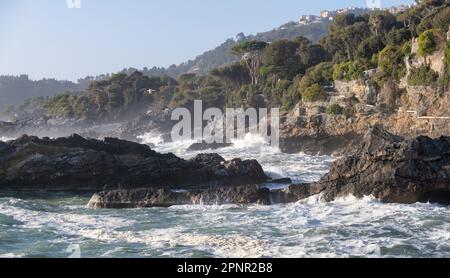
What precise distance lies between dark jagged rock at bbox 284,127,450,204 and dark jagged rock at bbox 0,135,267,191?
589cm

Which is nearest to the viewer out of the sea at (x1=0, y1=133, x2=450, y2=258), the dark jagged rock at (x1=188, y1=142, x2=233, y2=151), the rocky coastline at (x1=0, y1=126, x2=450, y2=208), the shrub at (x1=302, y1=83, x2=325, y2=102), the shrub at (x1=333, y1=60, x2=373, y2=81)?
the sea at (x1=0, y1=133, x2=450, y2=258)

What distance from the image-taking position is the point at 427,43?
4247cm

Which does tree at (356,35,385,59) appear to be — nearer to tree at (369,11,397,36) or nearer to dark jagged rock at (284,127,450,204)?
tree at (369,11,397,36)

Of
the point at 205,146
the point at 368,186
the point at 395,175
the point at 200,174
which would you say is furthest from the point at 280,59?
the point at 395,175

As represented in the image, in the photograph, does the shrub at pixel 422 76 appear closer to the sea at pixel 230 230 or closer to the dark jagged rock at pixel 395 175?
the dark jagged rock at pixel 395 175

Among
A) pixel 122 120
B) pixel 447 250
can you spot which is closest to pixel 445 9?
pixel 447 250

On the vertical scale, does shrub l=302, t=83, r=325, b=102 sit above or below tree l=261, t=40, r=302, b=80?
below

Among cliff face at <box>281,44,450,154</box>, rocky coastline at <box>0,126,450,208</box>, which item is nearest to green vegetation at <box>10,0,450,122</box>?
cliff face at <box>281,44,450,154</box>

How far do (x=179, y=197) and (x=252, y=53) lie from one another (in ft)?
185

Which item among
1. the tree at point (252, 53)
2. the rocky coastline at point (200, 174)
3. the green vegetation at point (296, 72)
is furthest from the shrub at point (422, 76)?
the tree at point (252, 53)

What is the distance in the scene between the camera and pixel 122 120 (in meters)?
99.9

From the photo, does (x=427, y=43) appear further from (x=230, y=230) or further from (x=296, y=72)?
(x=230, y=230)
